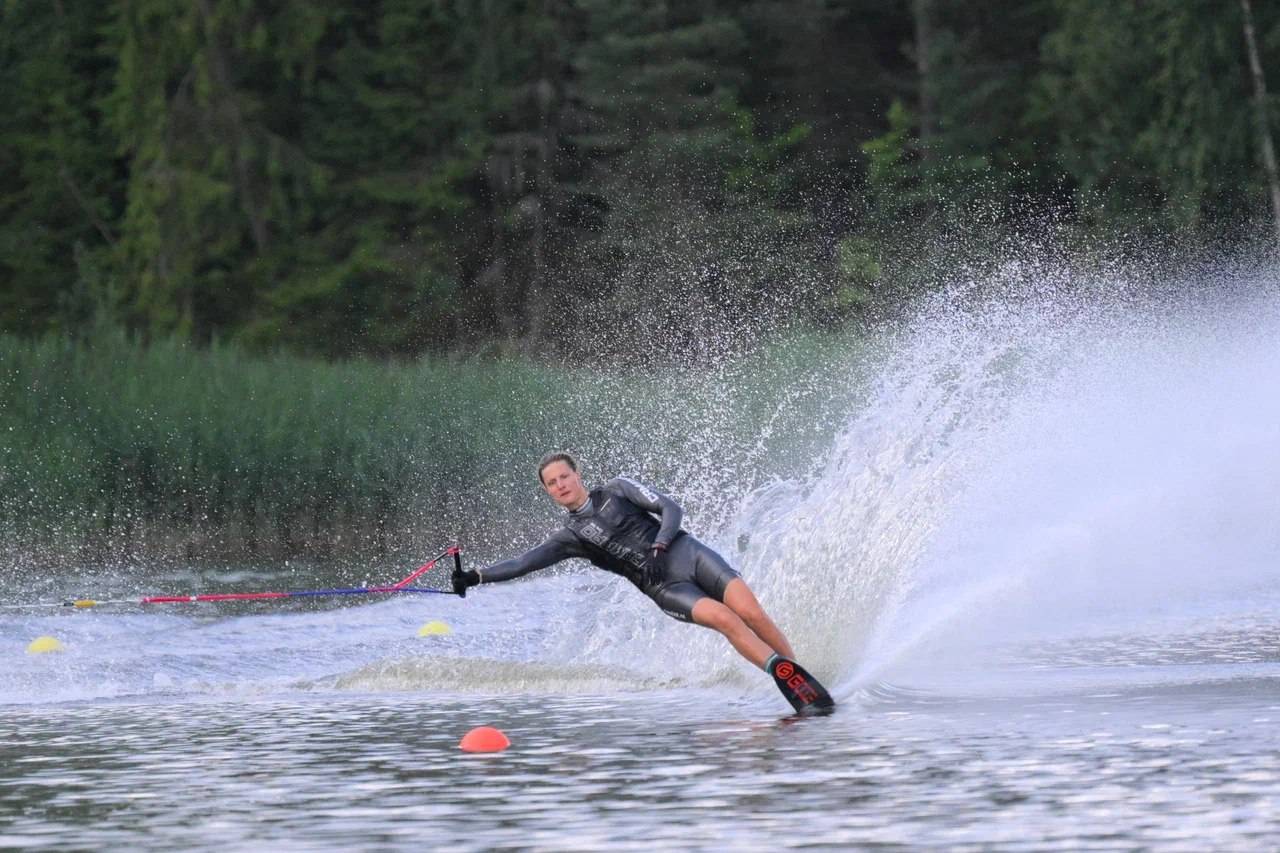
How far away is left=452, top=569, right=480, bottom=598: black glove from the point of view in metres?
11.2

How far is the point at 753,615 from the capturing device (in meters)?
11.1

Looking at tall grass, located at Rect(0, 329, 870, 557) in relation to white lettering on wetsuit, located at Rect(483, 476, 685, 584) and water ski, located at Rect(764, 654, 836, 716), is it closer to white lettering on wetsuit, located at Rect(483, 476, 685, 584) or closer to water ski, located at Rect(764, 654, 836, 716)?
white lettering on wetsuit, located at Rect(483, 476, 685, 584)

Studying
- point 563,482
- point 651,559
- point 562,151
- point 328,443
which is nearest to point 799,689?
point 651,559

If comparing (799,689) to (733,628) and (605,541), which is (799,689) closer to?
(733,628)

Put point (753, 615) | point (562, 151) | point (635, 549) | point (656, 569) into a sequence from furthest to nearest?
point (562, 151) < point (635, 549) < point (656, 569) < point (753, 615)

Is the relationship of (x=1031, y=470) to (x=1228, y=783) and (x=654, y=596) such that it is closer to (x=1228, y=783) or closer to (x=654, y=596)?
(x=654, y=596)

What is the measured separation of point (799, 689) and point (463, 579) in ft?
5.80

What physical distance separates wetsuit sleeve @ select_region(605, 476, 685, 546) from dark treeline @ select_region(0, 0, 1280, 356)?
24738mm

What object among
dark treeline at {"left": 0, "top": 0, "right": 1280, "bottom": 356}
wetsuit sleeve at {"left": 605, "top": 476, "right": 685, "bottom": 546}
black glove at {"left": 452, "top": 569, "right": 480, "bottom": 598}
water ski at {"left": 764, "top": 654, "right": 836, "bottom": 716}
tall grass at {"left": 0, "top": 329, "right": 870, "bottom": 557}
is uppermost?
dark treeline at {"left": 0, "top": 0, "right": 1280, "bottom": 356}

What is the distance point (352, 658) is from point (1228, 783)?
23.0 feet

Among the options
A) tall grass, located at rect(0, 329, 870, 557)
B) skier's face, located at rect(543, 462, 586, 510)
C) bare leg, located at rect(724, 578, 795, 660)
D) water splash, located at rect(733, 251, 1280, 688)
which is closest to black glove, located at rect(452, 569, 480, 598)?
skier's face, located at rect(543, 462, 586, 510)

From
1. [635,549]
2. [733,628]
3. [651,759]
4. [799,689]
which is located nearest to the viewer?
[651,759]

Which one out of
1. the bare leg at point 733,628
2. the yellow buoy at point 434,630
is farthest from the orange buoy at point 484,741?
the yellow buoy at point 434,630

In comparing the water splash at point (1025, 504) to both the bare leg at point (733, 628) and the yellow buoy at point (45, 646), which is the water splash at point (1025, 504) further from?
the yellow buoy at point (45, 646)
